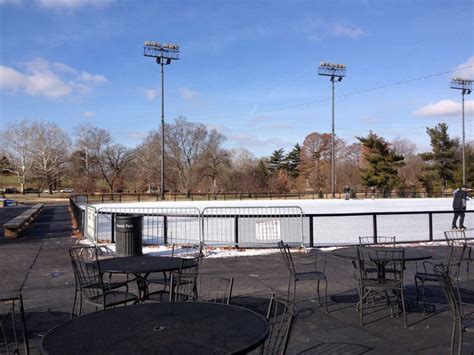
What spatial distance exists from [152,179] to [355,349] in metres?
78.8

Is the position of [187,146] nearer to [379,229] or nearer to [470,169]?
[470,169]

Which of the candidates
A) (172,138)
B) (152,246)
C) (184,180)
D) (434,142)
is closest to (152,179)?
(184,180)

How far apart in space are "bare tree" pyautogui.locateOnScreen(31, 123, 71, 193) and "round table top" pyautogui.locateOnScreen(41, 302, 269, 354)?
77.8 metres

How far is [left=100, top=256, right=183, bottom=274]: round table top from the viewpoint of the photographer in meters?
6.02

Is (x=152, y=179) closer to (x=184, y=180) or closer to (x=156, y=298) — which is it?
(x=184, y=180)

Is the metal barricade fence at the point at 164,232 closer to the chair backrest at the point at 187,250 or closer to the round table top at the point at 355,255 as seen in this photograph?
Answer: the chair backrest at the point at 187,250

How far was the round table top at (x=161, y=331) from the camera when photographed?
9.68 feet

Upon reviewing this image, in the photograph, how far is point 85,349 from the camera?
294 cm

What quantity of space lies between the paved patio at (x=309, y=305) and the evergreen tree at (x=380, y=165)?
5311cm

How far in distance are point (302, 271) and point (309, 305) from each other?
2.93 meters

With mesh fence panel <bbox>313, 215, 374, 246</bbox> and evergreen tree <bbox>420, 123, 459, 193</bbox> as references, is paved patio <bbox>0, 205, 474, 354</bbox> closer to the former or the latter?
mesh fence panel <bbox>313, 215, 374, 246</bbox>

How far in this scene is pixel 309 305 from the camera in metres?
7.27

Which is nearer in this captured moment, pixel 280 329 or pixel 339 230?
pixel 280 329

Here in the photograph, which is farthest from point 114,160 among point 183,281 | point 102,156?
point 183,281
